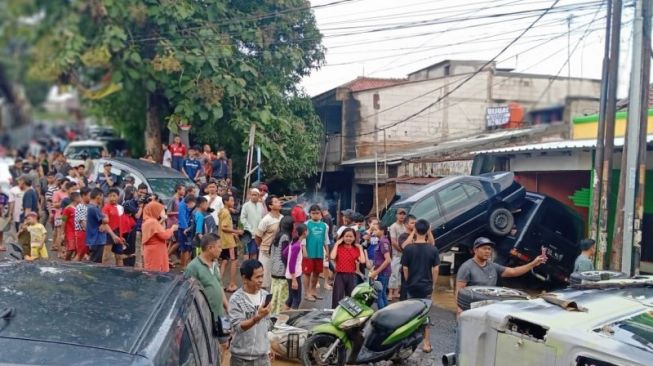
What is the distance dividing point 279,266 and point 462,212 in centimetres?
418

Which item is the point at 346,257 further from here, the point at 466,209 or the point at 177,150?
the point at 177,150

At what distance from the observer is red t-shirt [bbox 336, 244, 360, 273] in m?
8.13

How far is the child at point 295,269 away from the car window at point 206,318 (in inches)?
153

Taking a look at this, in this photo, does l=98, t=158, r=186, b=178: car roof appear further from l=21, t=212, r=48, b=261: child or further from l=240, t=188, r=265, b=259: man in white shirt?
l=21, t=212, r=48, b=261: child

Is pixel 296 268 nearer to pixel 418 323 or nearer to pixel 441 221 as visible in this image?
pixel 418 323

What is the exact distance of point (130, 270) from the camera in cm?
408

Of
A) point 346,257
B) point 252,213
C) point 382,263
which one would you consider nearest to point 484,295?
point 346,257

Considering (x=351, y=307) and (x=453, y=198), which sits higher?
(x=453, y=198)

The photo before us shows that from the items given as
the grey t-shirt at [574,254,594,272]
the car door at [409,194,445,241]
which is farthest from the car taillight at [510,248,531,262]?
the grey t-shirt at [574,254,594,272]

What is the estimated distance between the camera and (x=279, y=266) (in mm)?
8523

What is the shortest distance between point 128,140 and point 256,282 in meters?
17.0

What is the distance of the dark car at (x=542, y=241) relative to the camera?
446 inches

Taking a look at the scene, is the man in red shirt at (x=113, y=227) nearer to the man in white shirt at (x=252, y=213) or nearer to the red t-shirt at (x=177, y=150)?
the man in white shirt at (x=252, y=213)

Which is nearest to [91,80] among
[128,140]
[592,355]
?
[592,355]
